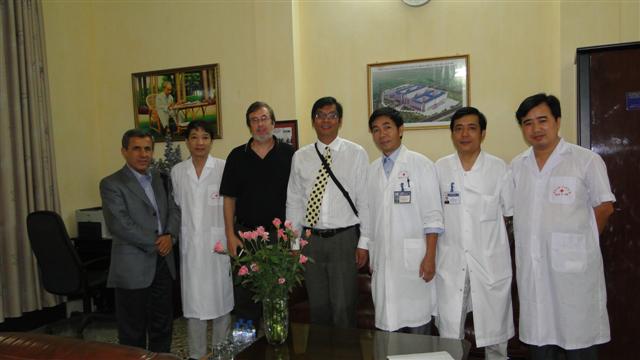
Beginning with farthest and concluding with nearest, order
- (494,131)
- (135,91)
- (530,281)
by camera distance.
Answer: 1. (135,91)
2. (494,131)
3. (530,281)

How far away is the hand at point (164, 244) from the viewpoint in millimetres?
2680

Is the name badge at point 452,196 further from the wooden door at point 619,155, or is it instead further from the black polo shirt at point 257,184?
the black polo shirt at point 257,184

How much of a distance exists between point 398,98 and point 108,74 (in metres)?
3.14

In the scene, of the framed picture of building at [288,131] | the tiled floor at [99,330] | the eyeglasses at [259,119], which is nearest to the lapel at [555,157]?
the eyeglasses at [259,119]

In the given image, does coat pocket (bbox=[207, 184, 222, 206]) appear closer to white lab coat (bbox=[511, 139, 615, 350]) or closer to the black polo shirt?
the black polo shirt

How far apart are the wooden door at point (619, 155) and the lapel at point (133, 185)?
2527 mm

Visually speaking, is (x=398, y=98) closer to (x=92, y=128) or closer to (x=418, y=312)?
(x=418, y=312)

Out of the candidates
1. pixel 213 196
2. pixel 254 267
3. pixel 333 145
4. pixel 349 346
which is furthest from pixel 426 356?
pixel 213 196

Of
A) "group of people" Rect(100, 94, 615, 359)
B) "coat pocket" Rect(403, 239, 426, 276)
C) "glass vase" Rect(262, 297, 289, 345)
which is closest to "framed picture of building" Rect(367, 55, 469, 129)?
"group of people" Rect(100, 94, 615, 359)

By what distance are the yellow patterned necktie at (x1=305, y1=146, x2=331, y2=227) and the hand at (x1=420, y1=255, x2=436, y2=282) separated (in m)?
0.63

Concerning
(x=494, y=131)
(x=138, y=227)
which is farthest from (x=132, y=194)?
(x=494, y=131)

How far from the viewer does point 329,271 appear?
8.31 ft

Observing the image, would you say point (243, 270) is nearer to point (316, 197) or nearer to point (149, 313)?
point (316, 197)

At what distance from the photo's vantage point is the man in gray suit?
259 cm
